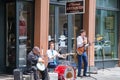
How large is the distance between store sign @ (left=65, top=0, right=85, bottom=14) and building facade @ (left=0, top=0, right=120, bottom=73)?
75cm

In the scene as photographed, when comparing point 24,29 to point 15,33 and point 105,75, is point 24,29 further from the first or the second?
point 105,75

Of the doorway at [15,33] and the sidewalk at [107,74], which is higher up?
the doorway at [15,33]

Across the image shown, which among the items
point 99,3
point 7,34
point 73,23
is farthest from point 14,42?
point 99,3

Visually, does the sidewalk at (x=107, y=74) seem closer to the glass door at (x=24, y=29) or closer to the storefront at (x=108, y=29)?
the storefront at (x=108, y=29)

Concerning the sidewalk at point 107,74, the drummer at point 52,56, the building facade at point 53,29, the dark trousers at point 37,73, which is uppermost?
the building facade at point 53,29

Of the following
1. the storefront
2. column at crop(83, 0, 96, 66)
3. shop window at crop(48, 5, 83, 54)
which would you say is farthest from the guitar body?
the storefront

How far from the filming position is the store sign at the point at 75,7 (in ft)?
48.1

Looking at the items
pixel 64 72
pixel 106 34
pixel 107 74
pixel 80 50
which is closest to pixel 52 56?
pixel 80 50

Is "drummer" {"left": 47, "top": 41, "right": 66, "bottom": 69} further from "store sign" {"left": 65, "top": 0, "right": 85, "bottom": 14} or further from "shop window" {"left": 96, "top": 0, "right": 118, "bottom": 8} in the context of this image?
"shop window" {"left": 96, "top": 0, "right": 118, "bottom": 8}

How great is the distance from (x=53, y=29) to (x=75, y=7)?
180cm

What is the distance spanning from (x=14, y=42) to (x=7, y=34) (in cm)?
59

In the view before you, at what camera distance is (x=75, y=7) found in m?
14.9

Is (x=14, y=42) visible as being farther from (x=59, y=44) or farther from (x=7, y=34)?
(x=59, y=44)

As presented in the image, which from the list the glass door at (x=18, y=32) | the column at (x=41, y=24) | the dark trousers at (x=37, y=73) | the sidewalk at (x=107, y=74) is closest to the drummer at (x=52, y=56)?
the column at (x=41, y=24)
